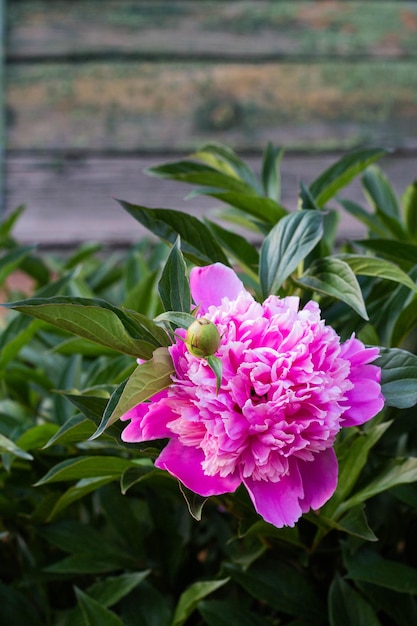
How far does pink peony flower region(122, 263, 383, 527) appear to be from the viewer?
0.36m

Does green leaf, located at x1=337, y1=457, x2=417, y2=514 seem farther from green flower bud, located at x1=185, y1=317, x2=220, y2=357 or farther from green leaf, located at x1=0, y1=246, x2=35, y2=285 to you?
green leaf, located at x1=0, y1=246, x2=35, y2=285

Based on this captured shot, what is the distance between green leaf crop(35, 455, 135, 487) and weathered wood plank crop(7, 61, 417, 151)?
48.6 inches

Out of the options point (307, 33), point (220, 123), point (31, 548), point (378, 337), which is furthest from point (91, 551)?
point (307, 33)

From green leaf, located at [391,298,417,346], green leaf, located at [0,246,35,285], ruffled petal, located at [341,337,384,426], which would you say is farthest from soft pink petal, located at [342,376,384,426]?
green leaf, located at [0,246,35,285]

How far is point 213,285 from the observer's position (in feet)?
1.33

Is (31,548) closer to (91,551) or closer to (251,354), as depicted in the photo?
(91,551)

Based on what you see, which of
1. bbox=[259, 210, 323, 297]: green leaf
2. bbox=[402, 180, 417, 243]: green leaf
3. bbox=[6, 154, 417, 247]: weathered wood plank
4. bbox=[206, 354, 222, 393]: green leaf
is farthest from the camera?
bbox=[6, 154, 417, 247]: weathered wood plank

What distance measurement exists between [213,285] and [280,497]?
4.0 inches

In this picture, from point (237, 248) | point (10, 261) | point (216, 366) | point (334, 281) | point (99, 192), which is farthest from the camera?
point (99, 192)

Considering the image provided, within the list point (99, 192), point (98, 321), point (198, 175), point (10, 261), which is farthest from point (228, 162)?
point (99, 192)

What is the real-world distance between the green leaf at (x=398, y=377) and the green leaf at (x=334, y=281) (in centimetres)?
2

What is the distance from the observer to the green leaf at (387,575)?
473 mm

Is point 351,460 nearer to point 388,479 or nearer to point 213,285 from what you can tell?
point 388,479

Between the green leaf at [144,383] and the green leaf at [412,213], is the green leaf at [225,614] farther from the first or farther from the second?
the green leaf at [412,213]
